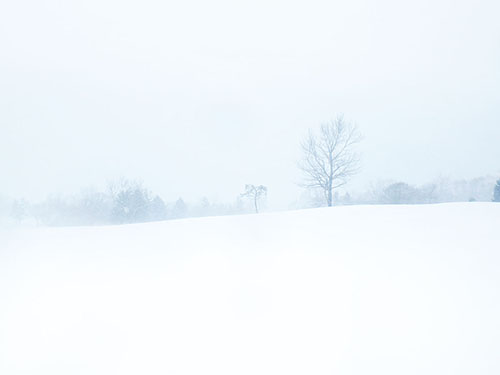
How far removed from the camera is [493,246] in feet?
12.3

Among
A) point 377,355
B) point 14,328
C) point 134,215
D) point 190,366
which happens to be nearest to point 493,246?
point 377,355

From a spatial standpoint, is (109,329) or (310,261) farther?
(310,261)

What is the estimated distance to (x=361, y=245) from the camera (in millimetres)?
4180

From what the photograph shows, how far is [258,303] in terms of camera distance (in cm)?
292

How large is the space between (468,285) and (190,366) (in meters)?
2.52

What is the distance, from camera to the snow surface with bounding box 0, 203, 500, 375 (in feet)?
7.27

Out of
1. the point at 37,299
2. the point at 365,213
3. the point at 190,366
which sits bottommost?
the point at 190,366

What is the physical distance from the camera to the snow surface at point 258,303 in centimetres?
222

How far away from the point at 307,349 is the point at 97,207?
15.9 feet

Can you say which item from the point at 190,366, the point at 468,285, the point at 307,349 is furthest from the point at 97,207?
the point at 468,285

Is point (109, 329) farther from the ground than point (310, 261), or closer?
closer

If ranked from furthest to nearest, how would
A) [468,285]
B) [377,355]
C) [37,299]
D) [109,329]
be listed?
1. [37,299]
2. [468,285]
3. [109,329]
4. [377,355]

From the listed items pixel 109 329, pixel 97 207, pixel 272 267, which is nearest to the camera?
pixel 109 329

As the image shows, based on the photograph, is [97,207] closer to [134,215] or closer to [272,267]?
[134,215]
